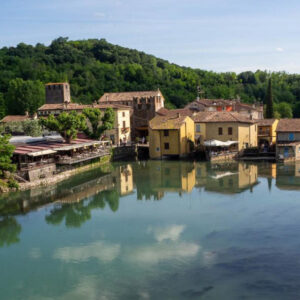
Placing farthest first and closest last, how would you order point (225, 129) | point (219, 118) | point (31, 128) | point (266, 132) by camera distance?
point (266, 132)
point (31, 128)
point (219, 118)
point (225, 129)

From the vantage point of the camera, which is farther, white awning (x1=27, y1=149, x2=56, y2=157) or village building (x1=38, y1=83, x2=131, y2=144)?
village building (x1=38, y1=83, x2=131, y2=144)

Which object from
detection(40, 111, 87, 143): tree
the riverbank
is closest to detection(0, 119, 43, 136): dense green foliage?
detection(40, 111, 87, 143): tree

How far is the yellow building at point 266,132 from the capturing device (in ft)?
165

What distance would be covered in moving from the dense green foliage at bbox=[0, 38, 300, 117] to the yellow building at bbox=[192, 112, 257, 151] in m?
33.9

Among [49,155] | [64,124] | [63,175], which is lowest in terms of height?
[63,175]

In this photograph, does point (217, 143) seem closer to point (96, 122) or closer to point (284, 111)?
point (96, 122)

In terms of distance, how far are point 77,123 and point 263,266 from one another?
2739 cm

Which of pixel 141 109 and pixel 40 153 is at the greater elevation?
pixel 141 109

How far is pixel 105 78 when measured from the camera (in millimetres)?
93000

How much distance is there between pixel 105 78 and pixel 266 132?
165 ft

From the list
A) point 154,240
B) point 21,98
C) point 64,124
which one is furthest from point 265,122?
point 21,98

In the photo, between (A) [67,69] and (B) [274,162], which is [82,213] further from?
(A) [67,69]

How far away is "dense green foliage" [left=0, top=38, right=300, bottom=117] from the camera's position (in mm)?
80838

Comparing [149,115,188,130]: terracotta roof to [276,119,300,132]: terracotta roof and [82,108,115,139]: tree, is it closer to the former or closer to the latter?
[82,108,115,139]: tree
